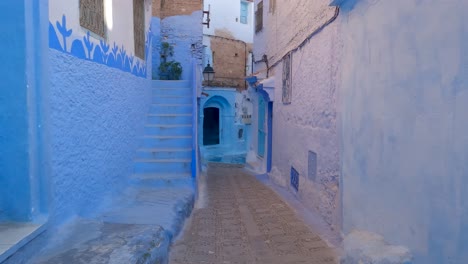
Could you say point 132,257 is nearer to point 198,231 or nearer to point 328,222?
point 198,231

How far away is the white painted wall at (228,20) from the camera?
63.6 ft

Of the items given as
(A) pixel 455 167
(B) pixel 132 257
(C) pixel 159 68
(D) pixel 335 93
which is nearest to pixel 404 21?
(A) pixel 455 167

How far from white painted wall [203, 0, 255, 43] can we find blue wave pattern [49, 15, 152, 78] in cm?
→ 1357

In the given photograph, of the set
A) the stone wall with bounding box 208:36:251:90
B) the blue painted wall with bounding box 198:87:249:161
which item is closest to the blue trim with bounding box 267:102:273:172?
the blue painted wall with bounding box 198:87:249:161

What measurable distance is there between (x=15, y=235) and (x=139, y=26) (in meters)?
4.89

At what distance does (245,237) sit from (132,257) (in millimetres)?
1857

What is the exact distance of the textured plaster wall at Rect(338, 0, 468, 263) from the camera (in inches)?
87.9

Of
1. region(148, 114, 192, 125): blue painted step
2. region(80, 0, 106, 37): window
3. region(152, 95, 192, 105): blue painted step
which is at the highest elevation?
region(80, 0, 106, 37): window

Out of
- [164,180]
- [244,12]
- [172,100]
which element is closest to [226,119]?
[244,12]

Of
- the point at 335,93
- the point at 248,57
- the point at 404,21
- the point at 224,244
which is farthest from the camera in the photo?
the point at 248,57

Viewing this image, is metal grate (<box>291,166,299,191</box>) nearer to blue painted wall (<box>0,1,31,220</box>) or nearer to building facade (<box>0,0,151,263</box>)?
building facade (<box>0,0,151,263</box>)

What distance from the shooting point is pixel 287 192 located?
291 inches

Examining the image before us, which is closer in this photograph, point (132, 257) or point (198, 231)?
point (132, 257)

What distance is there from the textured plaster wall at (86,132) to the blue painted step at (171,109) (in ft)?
4.96
